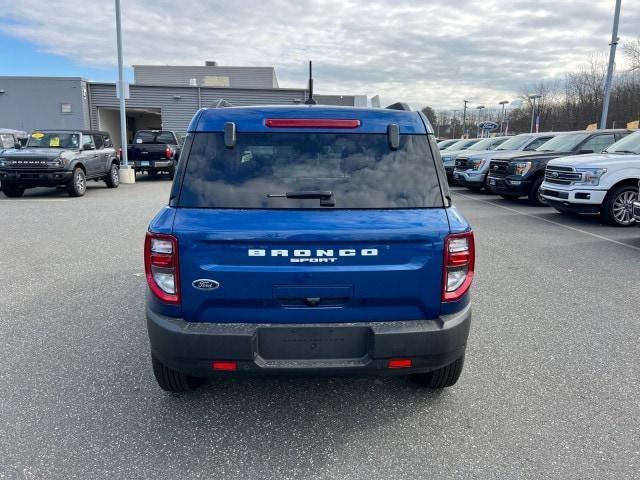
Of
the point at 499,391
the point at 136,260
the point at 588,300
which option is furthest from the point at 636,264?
the point at 136,260

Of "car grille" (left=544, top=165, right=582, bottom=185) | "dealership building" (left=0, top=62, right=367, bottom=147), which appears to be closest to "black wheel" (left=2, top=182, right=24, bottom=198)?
"car grille" (left=544, top=165, right=582, bottom=185)

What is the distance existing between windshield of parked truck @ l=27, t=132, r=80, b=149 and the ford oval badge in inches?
545

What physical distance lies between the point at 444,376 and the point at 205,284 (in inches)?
67.0

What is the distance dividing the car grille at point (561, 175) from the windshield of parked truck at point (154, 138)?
15181 millimetres

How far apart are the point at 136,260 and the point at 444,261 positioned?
537 centimetres

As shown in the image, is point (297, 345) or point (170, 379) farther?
point (170, 379)

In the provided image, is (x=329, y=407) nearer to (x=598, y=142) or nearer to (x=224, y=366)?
(x=224, y=366)

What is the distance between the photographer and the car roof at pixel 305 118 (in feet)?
9.43

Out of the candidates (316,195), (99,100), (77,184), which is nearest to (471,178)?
(77,184)

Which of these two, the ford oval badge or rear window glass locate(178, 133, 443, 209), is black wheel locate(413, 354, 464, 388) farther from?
the ford oval badge

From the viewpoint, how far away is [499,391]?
134 inches

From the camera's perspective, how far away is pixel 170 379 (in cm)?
313

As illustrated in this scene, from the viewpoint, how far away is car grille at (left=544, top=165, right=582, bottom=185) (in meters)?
9.93

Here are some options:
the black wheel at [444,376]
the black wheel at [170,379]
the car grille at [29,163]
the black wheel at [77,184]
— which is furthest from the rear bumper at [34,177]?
the black wheel at [444,376]
